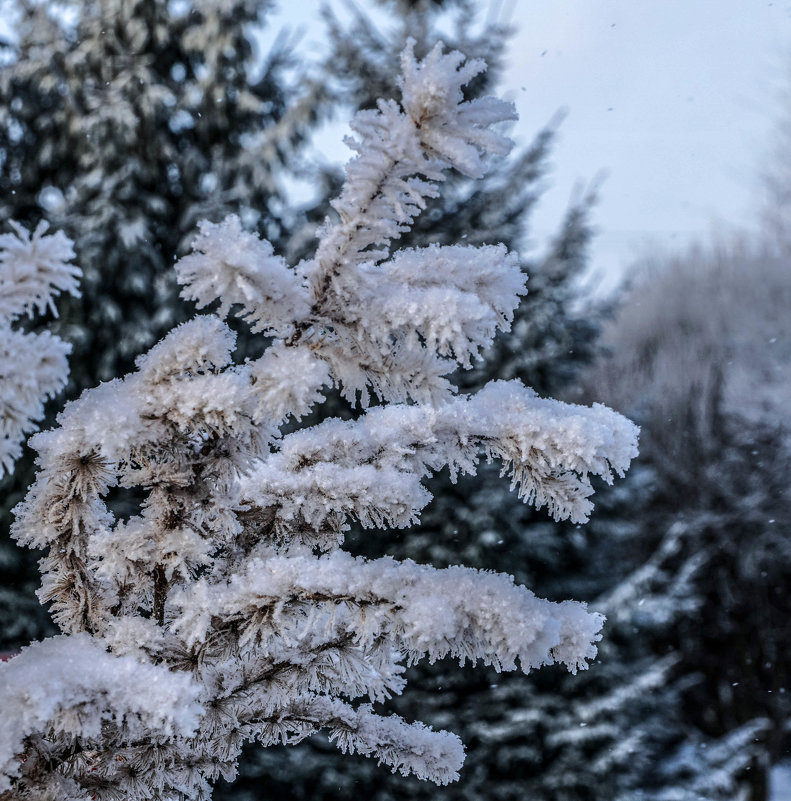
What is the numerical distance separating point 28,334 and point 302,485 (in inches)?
15.8

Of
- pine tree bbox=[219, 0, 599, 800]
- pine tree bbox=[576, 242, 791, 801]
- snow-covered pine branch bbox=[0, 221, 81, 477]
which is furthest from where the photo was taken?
pine tree bbox=[576, 242, 791, 801]

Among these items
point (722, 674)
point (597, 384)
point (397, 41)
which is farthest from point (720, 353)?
point (397, 41)

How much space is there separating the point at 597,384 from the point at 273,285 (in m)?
9.20

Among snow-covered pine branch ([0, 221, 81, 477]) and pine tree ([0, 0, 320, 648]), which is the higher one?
pine tree ([0, 0, 320, 648])

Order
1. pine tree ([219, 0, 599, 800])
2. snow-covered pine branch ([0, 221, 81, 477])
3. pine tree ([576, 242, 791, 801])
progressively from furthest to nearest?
pine tree ([576, 242, 791, 801])
pine tree ([219, 0, 599, 800])
snow-covered pine branch ([0, 221, 81, 477])

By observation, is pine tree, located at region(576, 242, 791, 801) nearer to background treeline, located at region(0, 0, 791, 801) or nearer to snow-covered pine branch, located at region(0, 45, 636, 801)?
background treeline, located at region(0, 0, 791, 801)

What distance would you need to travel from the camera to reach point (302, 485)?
98 centimetres

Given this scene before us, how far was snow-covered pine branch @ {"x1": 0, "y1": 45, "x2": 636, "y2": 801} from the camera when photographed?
749 millimetres

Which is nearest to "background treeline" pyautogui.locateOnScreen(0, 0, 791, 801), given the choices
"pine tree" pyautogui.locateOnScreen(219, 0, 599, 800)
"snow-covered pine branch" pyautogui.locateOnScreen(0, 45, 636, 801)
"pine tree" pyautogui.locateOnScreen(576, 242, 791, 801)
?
"pine tree" pyautogui.locateOnScreen(219, 0, 599, 800)

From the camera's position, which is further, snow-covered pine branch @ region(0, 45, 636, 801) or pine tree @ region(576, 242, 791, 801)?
pine tree @ region(576, 242, 791, 801)

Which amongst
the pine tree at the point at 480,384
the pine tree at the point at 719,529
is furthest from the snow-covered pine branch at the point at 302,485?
the pine tree at the point at 719,529

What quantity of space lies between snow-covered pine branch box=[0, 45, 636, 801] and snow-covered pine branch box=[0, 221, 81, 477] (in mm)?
116

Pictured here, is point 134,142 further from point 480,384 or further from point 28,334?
point 28,334

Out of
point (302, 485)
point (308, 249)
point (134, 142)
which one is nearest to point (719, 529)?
point (308, 249)
